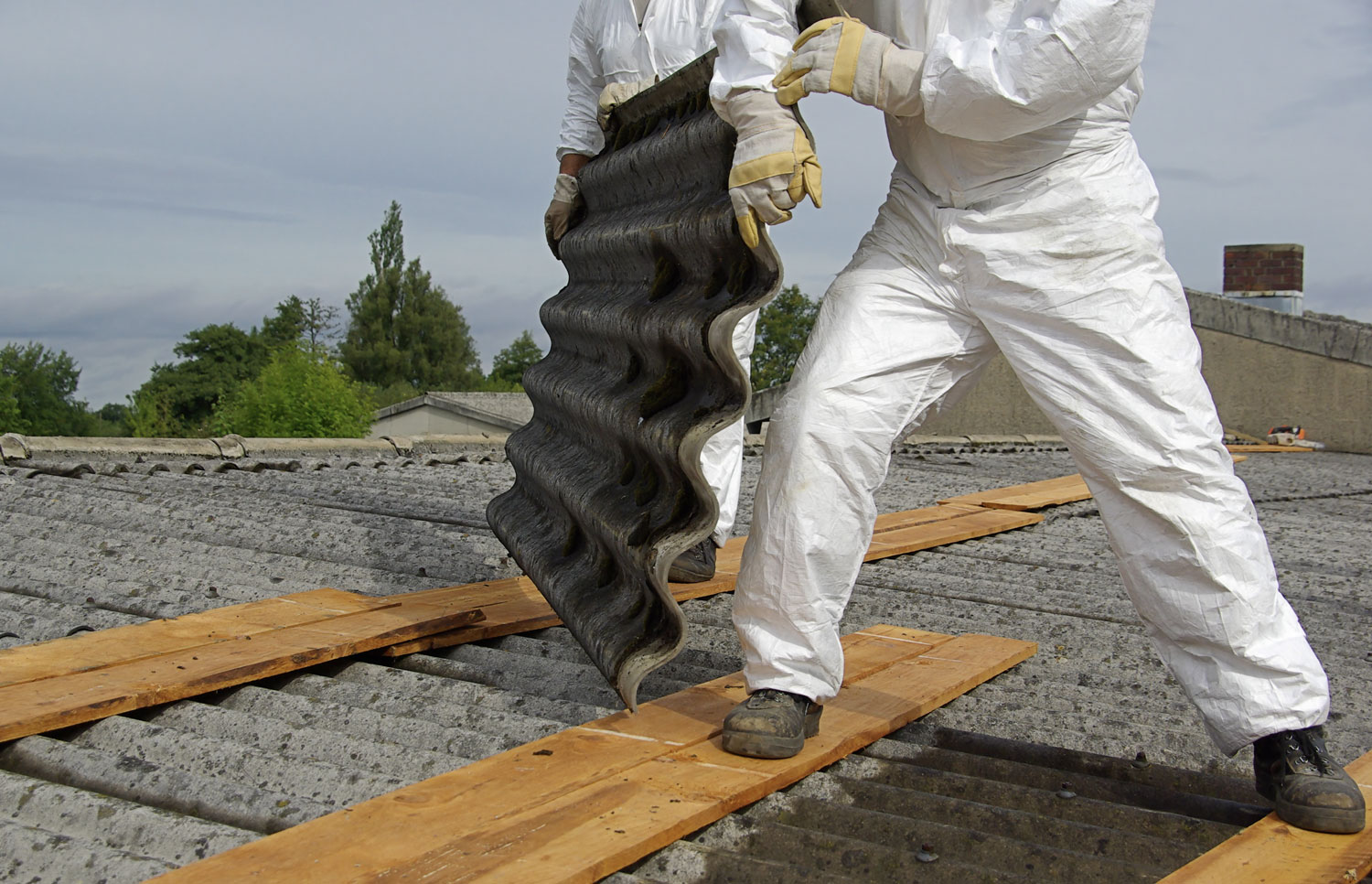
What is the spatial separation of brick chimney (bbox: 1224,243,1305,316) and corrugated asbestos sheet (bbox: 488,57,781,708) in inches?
510

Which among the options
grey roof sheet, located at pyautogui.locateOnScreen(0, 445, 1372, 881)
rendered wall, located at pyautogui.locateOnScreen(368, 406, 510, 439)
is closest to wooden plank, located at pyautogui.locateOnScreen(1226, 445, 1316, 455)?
grey roof sheet, located at pyautogui.locateOnScreen(0, 445, 1372, 881)

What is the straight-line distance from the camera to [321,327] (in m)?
58.2

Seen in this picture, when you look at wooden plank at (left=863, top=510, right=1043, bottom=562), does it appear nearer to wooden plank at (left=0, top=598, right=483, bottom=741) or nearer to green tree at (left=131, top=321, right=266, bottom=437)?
wooden plank at (left=0, top=598, right=483, bottom=741)

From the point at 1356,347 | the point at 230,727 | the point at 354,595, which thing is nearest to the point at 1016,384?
the point at 1356,347

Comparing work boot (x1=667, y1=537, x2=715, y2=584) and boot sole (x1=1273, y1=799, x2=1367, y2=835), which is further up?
work boot (x1=667, y1=537, x2=715, y2=584)

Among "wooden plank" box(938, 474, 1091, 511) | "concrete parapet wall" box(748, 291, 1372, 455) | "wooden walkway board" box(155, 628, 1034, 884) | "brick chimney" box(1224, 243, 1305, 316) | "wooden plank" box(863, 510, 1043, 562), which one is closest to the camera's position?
"wooden walkway board" box(155, 628, 1034, 884)

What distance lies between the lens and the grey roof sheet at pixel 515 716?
5.57 ft

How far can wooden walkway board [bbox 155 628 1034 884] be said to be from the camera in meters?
1.54

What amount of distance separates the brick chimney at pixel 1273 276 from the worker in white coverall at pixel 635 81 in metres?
12.0

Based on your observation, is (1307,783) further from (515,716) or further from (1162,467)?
(515,716)

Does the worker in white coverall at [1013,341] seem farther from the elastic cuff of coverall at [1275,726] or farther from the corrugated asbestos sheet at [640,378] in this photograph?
the corrugated asbestos sheet at [640,378]

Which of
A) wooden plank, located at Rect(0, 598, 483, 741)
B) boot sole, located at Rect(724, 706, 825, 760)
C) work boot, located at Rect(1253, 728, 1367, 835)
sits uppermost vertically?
wooden plank, located at Rect(0, 598, 483, 741)

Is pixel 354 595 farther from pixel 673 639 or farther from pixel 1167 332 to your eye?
pixel 1167 332

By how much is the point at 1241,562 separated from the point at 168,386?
5076 cm
